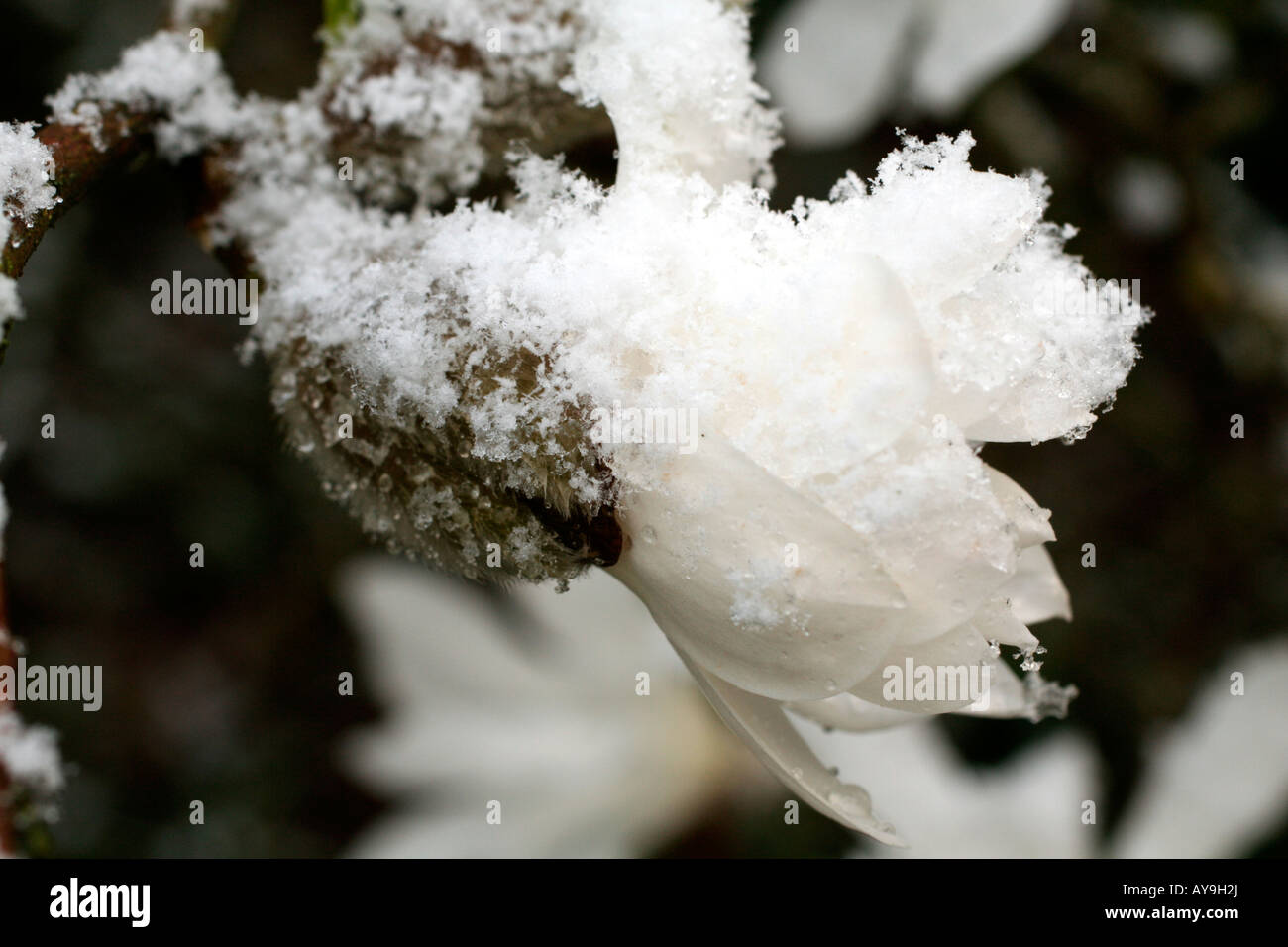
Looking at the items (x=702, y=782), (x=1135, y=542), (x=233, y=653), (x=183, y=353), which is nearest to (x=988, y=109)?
(x=1135, y=542)

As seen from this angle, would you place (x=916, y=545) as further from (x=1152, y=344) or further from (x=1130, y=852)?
(x=1152, y=344)

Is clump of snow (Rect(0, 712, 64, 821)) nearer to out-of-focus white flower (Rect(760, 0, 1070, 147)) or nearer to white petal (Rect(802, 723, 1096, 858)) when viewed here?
out-of-focus white flower (Rect(760, 0, 1070, 147))

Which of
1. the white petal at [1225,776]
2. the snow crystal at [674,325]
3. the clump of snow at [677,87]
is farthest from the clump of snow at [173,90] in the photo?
the white petal at [1225,776]

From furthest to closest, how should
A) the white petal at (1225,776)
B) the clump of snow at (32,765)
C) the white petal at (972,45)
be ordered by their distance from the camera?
the white petal at (1225,776) → the white petal at (972,45) → the clump of snow at (32,765)

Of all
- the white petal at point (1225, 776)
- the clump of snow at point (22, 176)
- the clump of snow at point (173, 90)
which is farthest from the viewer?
the white petal at point (1225, 776)

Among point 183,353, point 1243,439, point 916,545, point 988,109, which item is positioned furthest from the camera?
point 183,353

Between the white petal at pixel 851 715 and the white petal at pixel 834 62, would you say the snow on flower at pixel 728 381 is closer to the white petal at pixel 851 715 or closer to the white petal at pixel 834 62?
the white petal at pixel 851 715

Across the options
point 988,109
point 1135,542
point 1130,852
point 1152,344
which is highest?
point 988,109
